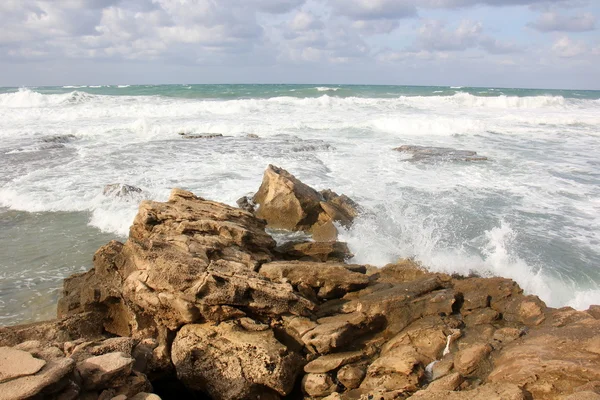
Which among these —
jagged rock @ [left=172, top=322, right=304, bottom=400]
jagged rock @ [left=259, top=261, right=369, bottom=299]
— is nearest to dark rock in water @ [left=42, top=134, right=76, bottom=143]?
jagged rock @ [left=259, top=261, right=369, bottom=299]

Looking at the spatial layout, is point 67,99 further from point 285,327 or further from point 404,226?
point 285,327

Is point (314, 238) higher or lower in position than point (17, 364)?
lower

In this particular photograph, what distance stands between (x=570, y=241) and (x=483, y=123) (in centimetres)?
2229

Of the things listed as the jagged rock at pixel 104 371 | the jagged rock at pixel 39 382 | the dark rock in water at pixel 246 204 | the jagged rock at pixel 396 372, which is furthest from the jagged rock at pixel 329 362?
the dark rock in water at pixel 246 204

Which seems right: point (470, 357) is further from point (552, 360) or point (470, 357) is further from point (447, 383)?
point (552, 360)

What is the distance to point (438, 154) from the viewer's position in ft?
62.2

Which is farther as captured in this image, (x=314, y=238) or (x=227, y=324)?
(x=314, y=238)

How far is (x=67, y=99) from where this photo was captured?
3997 centimetres

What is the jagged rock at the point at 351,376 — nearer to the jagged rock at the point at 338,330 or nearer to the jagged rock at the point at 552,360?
the jagged rock at the point at 338,330

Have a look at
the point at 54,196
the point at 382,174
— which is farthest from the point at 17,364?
the point at 382,174

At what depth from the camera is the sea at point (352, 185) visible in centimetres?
840

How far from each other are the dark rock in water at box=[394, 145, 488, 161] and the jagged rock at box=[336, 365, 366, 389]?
1388 cm

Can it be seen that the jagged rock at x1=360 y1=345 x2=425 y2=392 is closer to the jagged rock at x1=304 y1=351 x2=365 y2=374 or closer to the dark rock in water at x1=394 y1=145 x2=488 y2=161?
the jagged rock at x1=304 y1=351 x2=365 y2=374

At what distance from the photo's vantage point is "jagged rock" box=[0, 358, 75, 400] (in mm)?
3635
